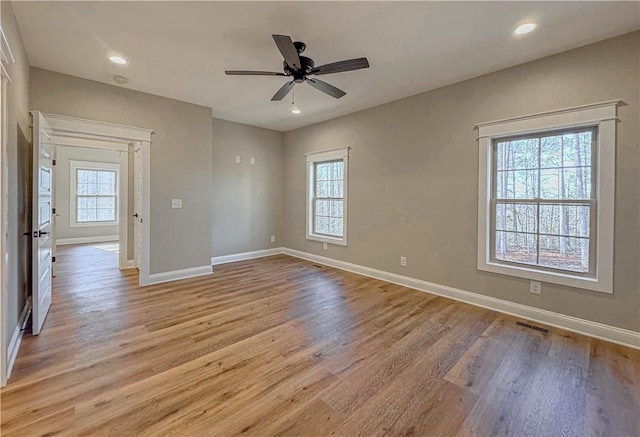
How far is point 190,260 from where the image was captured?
4.65m

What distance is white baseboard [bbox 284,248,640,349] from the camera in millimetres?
2623

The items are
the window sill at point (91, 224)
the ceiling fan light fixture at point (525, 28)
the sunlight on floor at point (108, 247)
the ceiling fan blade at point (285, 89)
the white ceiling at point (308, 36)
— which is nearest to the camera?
the white ceiling at point (308, 36)

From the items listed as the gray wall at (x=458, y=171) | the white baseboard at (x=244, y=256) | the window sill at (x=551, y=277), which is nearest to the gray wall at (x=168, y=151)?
the white baseboard at (x=244, y=256)

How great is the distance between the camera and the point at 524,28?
8.24 ft

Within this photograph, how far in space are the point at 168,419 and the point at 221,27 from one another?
2.93m

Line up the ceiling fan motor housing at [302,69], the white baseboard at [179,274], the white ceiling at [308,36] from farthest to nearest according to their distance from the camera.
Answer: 1. the white baseboard at [179,274]
2. the ceiling fan motor housing at [302,69]
3. the white ceiling at [308,36]

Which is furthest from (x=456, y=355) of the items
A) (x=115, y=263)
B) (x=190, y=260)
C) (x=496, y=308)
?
(x=115, y=263)

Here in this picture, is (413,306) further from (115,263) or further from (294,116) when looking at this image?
(115,263)

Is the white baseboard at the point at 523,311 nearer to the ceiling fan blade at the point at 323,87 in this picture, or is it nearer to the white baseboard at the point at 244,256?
the white baseboard at the point at 244,256

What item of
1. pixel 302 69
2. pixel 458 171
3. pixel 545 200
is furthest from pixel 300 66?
pixel 545 200

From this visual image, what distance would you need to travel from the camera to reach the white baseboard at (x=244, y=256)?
552 cm

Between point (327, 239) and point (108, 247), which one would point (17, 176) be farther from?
point (108, 247)

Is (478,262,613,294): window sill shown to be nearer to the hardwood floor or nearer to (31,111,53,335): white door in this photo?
the hardwood floor

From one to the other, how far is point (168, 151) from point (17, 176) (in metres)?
1.98
